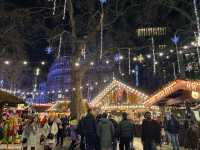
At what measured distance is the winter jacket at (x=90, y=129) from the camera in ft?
35.8

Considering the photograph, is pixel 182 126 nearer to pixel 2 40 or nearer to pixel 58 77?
pixel 2 40

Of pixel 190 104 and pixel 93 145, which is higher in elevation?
pixel 190 104

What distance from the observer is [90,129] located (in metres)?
10.9

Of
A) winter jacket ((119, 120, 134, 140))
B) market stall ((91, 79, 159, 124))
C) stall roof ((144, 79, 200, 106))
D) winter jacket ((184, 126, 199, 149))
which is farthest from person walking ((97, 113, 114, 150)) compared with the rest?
market stall ((91, 79, 159, 124))

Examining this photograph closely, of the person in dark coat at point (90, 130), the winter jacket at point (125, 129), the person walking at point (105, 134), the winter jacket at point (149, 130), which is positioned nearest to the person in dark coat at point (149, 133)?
the winter jacket at point (149, 130)

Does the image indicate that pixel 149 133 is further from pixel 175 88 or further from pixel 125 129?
pixel 175 88

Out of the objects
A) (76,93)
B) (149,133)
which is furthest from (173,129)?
(76,93)

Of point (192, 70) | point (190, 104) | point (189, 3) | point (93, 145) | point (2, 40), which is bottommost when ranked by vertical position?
point (93, 145)

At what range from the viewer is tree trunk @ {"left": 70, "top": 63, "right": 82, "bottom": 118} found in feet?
71.8

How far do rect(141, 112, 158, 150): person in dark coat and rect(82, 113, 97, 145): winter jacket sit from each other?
1.63 metres

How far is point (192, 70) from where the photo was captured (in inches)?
1059

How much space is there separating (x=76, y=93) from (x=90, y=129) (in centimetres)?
1155

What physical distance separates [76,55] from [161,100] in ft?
23.0

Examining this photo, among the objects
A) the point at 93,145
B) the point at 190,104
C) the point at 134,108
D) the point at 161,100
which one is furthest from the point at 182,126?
the point at 134,108
